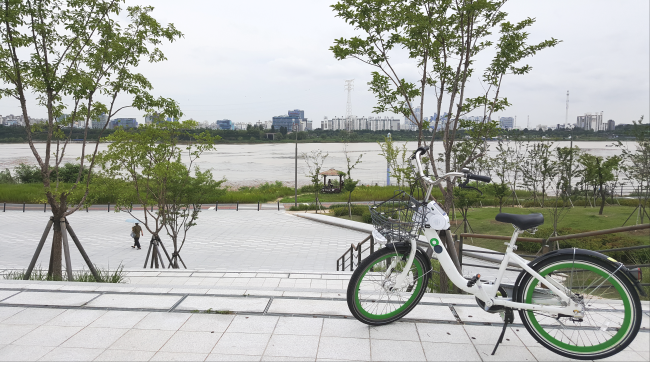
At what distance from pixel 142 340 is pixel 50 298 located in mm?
1537

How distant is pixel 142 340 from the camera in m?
2.92

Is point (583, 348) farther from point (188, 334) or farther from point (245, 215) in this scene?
point (245, 215)

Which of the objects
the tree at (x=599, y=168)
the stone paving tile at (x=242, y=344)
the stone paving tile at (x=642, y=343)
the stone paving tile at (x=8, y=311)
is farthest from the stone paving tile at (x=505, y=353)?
the tree at (x=599, y=168)

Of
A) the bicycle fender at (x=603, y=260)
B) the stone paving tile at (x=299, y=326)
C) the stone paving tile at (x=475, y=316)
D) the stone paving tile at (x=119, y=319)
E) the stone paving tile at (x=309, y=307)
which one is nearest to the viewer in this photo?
the bicycle fender at (x=603, y=260)

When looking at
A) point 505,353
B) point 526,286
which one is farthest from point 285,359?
point 526,286

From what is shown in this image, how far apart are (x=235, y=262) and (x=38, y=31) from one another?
23.1ft

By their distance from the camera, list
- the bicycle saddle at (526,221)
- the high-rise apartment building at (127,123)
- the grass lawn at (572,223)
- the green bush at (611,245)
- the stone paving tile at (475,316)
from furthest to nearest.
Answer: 1. the grass lawn at (572,223)
2. the high-rise apartment building at (127,123)
3. the green bush at (611,245)
4. the stone paving tile at (475,316)
5. the bicycle saddle at (526,221)

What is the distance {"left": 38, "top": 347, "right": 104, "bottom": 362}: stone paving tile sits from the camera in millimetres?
2639

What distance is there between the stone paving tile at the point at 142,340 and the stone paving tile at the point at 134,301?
0.52 meters

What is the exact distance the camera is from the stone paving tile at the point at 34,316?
10.6 ft

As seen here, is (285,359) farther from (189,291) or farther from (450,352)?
(189,291)

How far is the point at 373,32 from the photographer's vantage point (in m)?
6.04

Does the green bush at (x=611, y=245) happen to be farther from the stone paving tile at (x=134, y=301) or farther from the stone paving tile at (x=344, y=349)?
the stone paving tile at (x=134, y=301)

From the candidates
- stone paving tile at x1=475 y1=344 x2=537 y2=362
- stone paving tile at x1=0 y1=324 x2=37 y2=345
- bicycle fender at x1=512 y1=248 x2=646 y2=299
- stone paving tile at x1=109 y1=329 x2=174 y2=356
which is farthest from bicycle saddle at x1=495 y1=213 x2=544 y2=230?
stone paving tile at x1=0 y1=324 x2=37 y2=345
